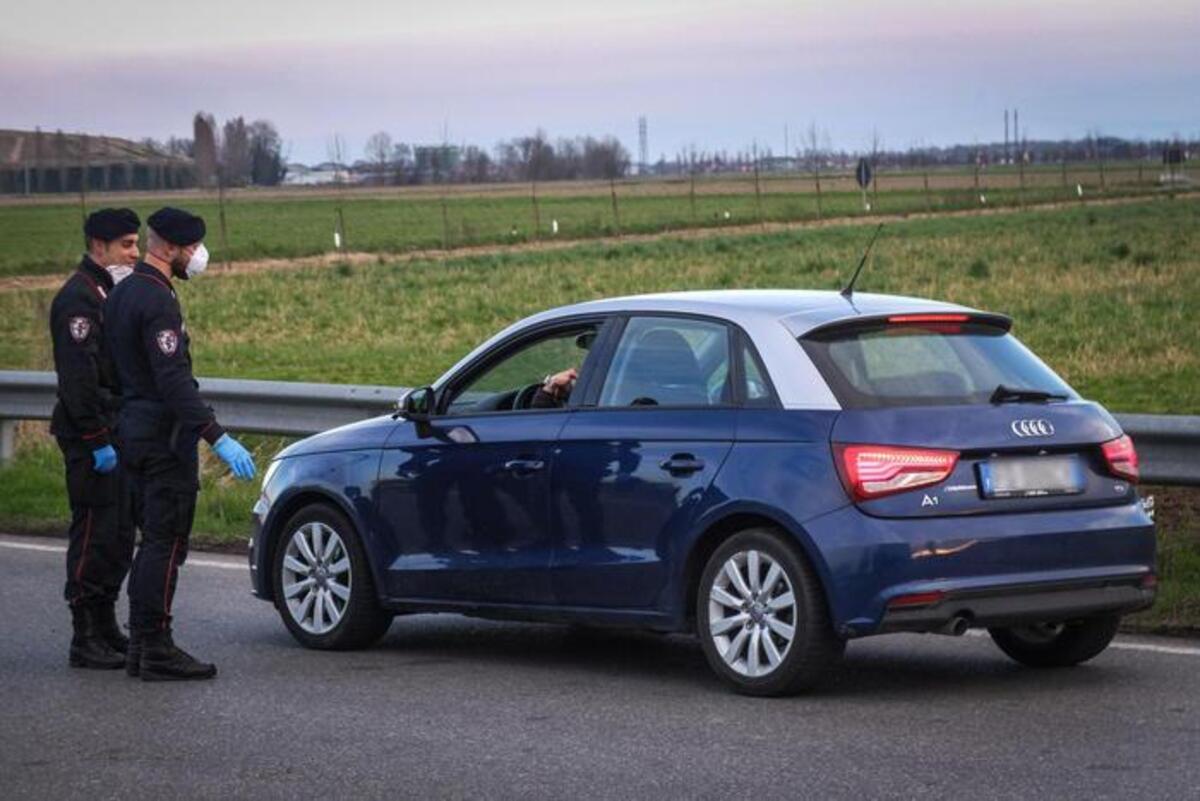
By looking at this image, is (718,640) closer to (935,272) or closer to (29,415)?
(29,415)

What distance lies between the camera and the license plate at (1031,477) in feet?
26.2

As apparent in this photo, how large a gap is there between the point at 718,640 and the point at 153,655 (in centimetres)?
234

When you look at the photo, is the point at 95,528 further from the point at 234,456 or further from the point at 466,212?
the point at 466,212

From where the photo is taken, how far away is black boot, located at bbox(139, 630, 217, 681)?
9.09 metres

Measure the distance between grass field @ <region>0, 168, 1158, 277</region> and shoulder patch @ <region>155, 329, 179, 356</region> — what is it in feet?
160

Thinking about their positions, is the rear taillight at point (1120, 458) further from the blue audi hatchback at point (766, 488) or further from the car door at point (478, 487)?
the car door at point (478, 487)

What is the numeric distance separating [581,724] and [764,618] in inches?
30.2

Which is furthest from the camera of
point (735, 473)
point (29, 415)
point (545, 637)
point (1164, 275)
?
point (1164, 275)

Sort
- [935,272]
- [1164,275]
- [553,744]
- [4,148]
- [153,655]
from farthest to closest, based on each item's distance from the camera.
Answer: [4,148]
[935,272]
[1164,275]
[153,655]
[553,744]

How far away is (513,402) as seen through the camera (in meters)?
9.51

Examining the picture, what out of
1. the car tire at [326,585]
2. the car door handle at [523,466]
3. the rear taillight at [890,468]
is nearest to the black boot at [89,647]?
the car tire at [326,585]

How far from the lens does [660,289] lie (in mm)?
38250

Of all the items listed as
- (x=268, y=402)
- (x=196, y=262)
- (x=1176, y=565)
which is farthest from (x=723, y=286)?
(x=196, y=262)

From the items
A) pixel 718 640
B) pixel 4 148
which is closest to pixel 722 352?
pixel 718 640
